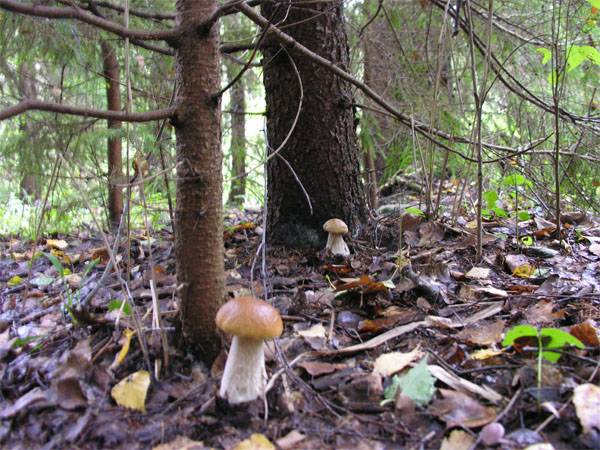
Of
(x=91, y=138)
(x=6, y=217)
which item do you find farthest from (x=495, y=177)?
(x=6, y=217)

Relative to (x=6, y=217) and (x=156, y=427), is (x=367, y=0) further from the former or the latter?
(x=6, y=217)

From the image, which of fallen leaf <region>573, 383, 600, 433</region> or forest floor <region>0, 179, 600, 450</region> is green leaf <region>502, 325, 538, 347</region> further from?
fallen leaf <region>573, 383, 600, 433</region>

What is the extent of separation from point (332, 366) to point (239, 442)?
0.56 metres

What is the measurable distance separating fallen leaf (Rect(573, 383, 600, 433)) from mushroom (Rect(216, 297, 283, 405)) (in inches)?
42.3

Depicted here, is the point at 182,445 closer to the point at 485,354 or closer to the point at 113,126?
the point at 485,354

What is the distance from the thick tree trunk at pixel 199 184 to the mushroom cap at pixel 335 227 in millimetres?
1342

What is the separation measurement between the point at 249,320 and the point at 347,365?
1.96 ft

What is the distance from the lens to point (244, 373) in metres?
1.75

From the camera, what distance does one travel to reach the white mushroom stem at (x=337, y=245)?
3.22 meters

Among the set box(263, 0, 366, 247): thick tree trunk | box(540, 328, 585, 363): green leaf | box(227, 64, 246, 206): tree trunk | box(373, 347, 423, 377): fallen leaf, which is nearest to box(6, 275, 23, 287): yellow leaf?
box(227, 64, 246, 206): tree trunk

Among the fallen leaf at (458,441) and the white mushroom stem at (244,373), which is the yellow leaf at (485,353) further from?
the white mushroom stem at (244,373)

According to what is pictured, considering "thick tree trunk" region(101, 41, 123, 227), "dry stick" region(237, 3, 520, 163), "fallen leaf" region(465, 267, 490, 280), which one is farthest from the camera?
"thick tree trunk" region(101, 41, 123, 227)

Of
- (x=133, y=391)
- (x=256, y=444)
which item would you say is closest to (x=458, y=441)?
(x=256, y=444)

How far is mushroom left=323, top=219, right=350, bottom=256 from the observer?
3.16 m
